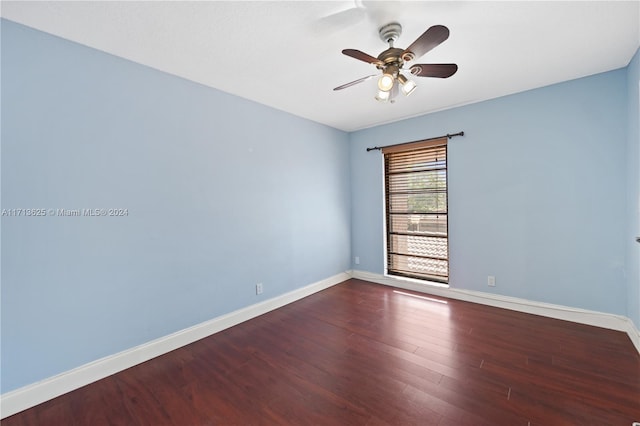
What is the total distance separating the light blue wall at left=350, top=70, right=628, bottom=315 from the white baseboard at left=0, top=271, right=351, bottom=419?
285 cm

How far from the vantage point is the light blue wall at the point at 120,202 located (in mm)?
1857

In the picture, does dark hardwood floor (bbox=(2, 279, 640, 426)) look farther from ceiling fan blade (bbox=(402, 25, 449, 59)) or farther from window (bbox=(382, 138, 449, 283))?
ceiling fan blade (bbox=(402, 25, 449, 59))

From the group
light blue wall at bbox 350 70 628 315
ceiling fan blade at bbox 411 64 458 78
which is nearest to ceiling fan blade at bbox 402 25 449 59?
ceiling fan blade at bbox 411 64 458 78

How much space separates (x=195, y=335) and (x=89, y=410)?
0.96 m

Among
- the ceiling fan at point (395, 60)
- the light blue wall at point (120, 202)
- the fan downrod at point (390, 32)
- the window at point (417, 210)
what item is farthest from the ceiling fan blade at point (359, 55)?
the window at point (417, 210)

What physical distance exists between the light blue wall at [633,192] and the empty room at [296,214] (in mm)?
35

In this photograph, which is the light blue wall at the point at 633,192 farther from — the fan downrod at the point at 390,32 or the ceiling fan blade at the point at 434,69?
the fan downrod at the point at 390,32

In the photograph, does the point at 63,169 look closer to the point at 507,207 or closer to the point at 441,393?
the point at 441,393

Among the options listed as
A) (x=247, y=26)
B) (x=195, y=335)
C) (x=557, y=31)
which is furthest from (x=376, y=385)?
(x=557, y=31)

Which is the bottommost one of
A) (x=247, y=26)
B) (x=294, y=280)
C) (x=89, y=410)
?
(x=89, y=410)

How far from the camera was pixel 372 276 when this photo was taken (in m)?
4.55

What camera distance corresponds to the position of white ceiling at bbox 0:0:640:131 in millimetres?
1746

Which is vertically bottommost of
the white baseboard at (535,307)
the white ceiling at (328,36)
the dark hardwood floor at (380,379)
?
the dark hardwood floor at (380,379)

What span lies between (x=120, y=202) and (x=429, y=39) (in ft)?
8.65
